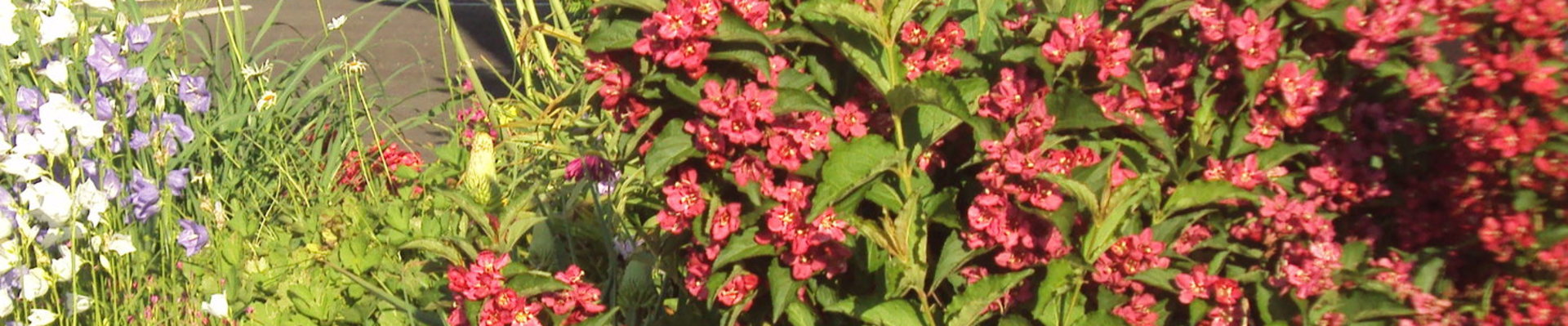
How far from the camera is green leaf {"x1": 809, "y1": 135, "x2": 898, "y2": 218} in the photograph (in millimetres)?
2039

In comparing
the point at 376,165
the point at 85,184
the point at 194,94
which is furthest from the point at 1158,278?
the point at 376,165

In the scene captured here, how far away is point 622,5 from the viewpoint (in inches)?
83.5

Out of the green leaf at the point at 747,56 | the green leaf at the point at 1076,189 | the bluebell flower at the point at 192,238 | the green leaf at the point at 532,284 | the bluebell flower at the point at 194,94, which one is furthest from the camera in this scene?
the bluebell flower at the point at 194,94

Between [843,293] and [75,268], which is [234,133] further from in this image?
[843,293]

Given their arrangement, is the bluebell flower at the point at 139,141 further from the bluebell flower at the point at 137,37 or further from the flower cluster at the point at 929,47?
the flower cluster at the point at 929,47

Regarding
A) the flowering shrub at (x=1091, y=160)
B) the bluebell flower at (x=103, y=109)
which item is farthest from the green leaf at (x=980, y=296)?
the bluebell flower at (x=103, y=109)

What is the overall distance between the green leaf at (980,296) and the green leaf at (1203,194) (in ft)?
0.65

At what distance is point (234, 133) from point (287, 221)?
39 centimetres

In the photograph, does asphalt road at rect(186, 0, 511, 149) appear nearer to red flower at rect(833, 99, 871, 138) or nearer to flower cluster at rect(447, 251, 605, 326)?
flower cluster at rect(447, 251, 605, 326)

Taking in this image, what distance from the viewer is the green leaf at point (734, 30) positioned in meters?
1.99

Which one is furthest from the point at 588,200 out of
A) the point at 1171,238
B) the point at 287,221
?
the point at 1171,238

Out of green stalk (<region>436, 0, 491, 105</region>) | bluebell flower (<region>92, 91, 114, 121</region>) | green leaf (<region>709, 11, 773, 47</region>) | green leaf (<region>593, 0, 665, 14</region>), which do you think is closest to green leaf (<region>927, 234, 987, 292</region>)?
green leaf (<region>709, 11, 773, 47</region>)

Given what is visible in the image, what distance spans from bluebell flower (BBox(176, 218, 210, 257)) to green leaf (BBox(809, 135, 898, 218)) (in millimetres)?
1600

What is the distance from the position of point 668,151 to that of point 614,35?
17 centimetres
